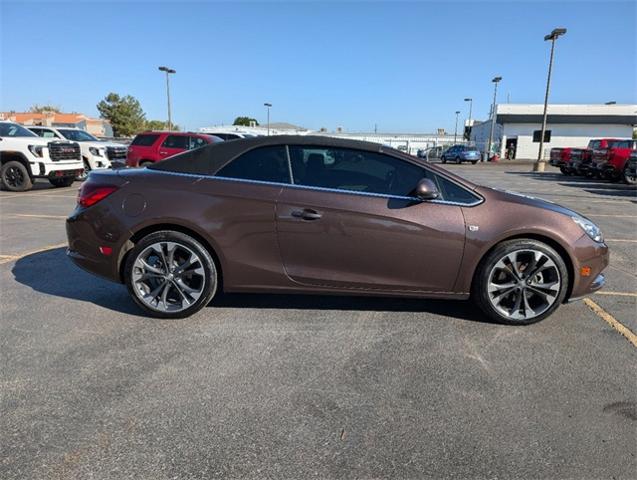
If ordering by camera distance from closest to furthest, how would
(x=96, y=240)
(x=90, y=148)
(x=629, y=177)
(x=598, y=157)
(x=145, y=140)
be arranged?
(x=96, y=240) → (x=145, y=140) → (x=90, y=148) → (x=629, y=177) → (x=598, y=157)

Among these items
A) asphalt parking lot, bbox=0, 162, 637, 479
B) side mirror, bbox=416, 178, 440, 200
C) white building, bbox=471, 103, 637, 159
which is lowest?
asphalt parking lot, bbox=0, 162, 637, 479

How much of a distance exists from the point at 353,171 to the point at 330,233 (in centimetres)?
59

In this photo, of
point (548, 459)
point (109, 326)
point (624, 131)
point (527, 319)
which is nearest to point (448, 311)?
point (527, 319)

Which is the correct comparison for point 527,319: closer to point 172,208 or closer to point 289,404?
point 289,404

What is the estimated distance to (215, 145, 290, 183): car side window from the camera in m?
3.89

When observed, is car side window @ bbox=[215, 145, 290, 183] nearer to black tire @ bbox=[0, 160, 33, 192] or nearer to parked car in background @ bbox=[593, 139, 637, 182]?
black tire @ bbox=[0, 160, 33, 192]

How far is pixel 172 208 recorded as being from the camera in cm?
384

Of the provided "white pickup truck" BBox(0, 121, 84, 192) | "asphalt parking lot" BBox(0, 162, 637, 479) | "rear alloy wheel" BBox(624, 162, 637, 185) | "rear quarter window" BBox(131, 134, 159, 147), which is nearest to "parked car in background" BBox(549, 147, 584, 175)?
"rear alloy wheel" BBox(624, 162, 637, 185)

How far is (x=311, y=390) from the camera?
9.59 feet

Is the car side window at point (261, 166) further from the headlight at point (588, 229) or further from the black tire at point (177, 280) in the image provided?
the headlight at point (588, 229)

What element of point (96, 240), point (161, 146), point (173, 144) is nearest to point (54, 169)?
point (161, 146)

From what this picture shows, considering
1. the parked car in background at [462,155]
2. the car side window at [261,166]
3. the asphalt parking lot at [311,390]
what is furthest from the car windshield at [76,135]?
the parked car in background at [462,155]

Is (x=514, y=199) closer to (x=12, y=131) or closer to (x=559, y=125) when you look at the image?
(x=12, y=131)

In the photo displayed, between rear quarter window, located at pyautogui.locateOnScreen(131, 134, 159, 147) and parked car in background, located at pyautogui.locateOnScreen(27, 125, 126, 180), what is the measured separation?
3.52 ft
